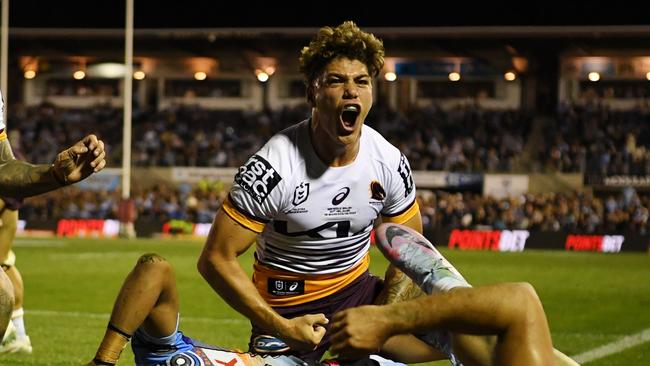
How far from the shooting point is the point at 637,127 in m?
41.5

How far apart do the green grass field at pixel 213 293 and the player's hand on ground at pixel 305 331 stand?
4.39 m

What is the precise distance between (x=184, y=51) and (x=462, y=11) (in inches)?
456

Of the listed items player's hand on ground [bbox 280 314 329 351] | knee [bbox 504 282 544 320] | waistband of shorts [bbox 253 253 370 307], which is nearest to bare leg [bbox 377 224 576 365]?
knee [bbox 504 282 544 320]

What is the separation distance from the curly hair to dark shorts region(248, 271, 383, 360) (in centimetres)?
110

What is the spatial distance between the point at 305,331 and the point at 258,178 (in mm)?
802

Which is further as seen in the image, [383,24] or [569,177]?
[383,24]

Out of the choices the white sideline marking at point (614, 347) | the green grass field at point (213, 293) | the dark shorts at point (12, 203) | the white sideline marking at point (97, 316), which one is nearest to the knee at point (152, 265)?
the green grass field at point (213, 293)

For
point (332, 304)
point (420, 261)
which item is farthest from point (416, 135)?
point (420, 261)

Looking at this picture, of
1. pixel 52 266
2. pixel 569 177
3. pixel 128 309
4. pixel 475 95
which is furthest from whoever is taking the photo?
pixel 475 95

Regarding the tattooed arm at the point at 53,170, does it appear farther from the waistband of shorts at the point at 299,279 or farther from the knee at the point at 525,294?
the knee at the point at 525,294

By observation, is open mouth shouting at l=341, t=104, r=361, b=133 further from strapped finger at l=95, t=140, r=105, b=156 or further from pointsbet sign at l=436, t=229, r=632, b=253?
pointsbet sign at l=436, t=229, r=632, b=253

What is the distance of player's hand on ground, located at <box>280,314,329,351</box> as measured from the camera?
570 cm

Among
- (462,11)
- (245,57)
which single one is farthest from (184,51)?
(462,11)

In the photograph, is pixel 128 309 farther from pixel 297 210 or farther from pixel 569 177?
pixel 569 177
